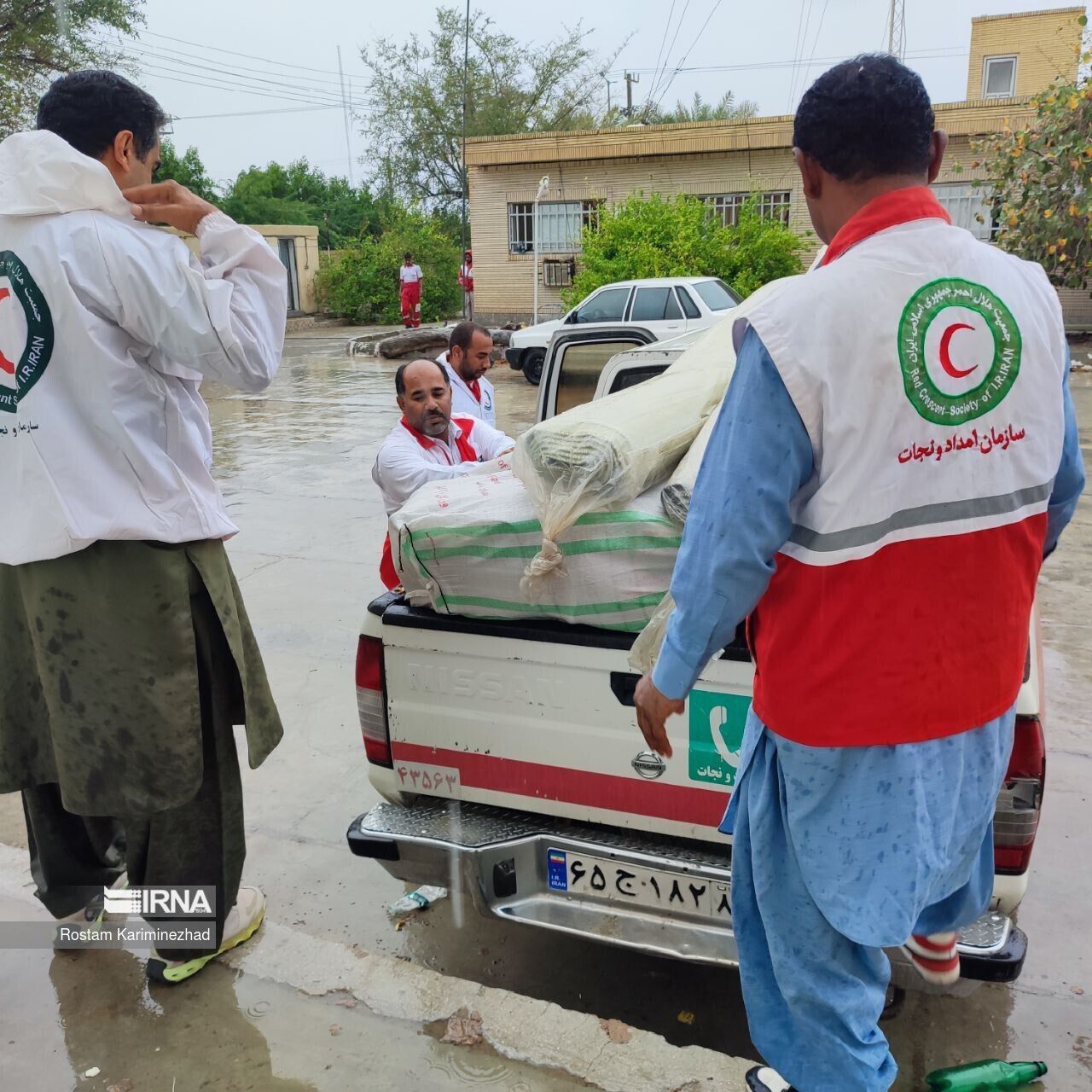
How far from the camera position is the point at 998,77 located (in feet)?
87.5

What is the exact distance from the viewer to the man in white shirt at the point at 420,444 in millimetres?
3660

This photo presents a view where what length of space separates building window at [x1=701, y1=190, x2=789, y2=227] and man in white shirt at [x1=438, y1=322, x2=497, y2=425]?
16570 millimetres

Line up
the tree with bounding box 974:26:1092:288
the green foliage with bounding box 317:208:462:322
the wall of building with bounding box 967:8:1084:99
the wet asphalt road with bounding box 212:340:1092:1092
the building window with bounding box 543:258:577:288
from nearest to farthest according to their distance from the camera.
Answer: the wet asphalt road with bounding box 212:340:1092:1092 → the tree with bounding box 974:26:1092:288 → the building window with bounding box 543:258:577:288 → the wall of building with bounding box 967:8:1084:99 → the green foliage with bounding box 317:208:462:322

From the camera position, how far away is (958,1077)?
2256 mm

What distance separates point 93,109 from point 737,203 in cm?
2053

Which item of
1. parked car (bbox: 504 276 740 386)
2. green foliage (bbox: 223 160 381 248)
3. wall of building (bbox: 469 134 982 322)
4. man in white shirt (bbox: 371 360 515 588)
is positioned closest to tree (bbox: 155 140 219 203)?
green foliage (bbox: 223 160 381 248)

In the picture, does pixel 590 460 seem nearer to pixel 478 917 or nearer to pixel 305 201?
pixel 478 917

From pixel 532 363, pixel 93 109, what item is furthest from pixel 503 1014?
pixel 532 363

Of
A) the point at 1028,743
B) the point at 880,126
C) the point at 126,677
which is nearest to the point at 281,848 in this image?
the point at 126,677

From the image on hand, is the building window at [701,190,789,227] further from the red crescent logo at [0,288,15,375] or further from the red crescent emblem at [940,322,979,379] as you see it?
the red crescent emblem at [940,322,979,379]

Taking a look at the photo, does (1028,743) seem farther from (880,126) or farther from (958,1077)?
(880,126)

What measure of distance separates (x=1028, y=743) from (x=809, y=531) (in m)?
1.04

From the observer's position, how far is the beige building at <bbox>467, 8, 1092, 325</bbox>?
777 inches

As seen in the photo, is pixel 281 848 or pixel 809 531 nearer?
pixel 809 531
